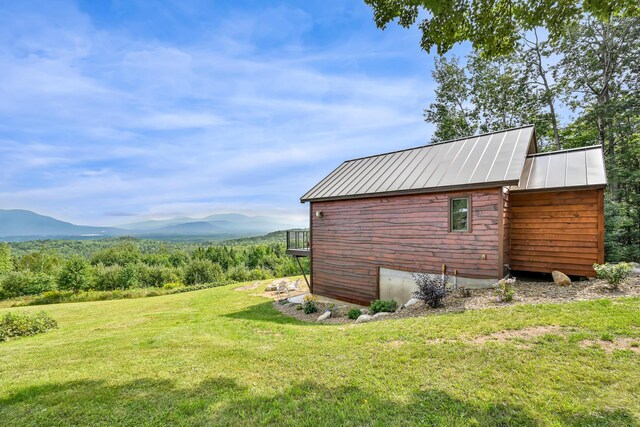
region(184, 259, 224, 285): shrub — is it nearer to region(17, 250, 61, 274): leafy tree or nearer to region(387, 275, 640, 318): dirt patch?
region(17, 250, 61, 274): leafy tree

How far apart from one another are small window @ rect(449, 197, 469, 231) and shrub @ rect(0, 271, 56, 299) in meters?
37.4

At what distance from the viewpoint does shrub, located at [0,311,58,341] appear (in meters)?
8.62

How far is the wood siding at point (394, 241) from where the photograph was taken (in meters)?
7.80

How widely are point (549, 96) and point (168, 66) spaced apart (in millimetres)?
22088

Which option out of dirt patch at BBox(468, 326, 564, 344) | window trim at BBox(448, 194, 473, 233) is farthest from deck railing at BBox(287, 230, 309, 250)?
dirt patch at BBox(468, 326, 564, 344)

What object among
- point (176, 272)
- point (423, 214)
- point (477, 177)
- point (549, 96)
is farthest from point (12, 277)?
point (549, 96)

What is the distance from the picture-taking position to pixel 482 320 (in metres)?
5.25

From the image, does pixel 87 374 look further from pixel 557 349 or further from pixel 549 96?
pixel 549 96

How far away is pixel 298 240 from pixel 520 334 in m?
10.8

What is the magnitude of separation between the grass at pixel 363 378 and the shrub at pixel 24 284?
1187 inches

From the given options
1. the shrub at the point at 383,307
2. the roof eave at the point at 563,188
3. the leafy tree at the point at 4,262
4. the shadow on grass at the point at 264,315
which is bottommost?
the leafy tree at the point at 4,262

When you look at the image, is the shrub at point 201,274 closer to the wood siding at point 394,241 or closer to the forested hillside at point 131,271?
the forested hillside at point 131,271

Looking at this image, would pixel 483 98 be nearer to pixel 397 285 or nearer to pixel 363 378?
pixel 397 285

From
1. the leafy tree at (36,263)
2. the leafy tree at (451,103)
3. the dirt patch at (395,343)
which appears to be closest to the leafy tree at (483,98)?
the leafy tree at (451,103)
